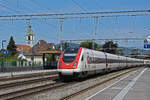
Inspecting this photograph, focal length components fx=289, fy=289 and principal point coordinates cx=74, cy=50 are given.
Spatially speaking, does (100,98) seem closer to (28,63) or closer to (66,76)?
(66,76)

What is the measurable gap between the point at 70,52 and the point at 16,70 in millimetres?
18245

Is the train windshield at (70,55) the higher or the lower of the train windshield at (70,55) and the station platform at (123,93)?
the higher

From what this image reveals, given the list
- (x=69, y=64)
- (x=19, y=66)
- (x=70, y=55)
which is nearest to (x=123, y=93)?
(x=69, y=64)

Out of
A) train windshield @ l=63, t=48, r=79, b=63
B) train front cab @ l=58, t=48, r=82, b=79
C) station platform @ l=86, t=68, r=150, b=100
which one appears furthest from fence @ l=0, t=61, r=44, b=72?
station platform @ l=86, t=68, r=150, b=100

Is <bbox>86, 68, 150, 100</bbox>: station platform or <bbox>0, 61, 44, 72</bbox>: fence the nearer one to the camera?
<bbox>86, 68, 150, 100</bbox>: station platform

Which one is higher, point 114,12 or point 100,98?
point 114,12

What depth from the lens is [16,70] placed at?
40.2 m

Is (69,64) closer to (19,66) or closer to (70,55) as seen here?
(70,55)

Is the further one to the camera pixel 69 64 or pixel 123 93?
pixel 69 64

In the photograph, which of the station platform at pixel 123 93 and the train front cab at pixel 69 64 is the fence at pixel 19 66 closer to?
the train front cab at pixel 69 64

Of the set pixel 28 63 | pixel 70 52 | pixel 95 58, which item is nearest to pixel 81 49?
pixel 70 52

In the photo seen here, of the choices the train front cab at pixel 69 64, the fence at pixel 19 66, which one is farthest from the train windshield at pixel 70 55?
the fence at pixel 19 66

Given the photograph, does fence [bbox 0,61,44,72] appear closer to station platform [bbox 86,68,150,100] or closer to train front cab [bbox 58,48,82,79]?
train front cab [bbox 58,48,82,79]

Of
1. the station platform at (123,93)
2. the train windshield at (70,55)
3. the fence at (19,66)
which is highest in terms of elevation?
the train windshield at (70,55)
